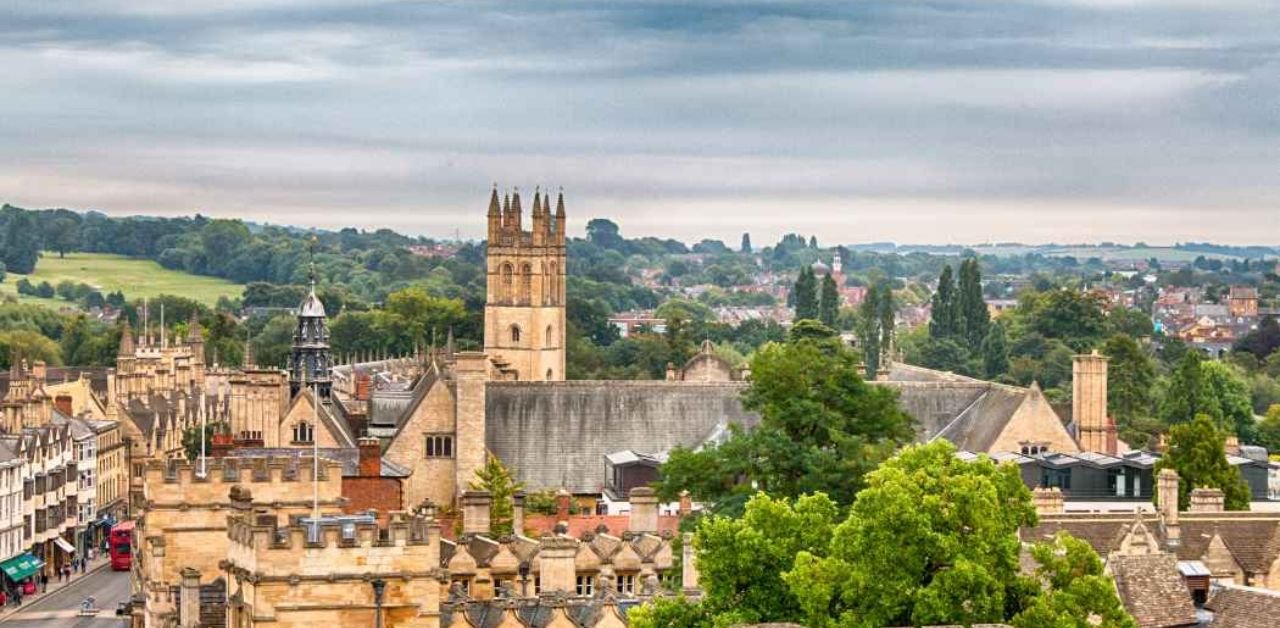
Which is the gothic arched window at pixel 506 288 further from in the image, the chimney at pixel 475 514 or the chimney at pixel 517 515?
the chimney at pixel 475 514

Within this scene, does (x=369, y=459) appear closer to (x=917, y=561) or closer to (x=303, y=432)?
(x=303, y=432)

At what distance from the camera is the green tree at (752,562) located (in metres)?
61.8

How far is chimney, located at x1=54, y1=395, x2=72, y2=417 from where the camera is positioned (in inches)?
6796

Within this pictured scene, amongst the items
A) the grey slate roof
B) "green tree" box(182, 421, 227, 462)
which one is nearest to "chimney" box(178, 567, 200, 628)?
the grey slate roof

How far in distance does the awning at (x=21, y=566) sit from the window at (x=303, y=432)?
1755 cm

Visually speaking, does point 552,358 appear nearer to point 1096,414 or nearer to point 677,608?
point 1096,414

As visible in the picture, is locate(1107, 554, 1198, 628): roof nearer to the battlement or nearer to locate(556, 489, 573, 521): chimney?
the battlement

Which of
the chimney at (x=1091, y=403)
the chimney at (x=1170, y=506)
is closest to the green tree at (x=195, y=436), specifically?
the chimney at (x=1091, y=403)

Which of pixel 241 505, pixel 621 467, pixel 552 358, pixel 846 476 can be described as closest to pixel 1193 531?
pixel 846 476

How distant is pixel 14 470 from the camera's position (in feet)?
456

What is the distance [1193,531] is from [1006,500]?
48.2 feet

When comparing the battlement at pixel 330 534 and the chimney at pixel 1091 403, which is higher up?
the battlement at pixel 330 534

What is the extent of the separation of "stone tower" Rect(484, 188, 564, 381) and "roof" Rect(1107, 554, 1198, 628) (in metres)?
112

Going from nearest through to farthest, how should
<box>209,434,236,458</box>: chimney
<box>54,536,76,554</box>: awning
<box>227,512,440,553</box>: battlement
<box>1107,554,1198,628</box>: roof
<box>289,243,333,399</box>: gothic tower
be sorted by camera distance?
<box>227,512,440,553</box>: battlement, <box>1107,554,1198,628</box>: roof, <box>209,434,236,458</box>: chimney, <box>289,243,333,399</box>: gothic tower, <box>54,536,76,554</box>: awning
